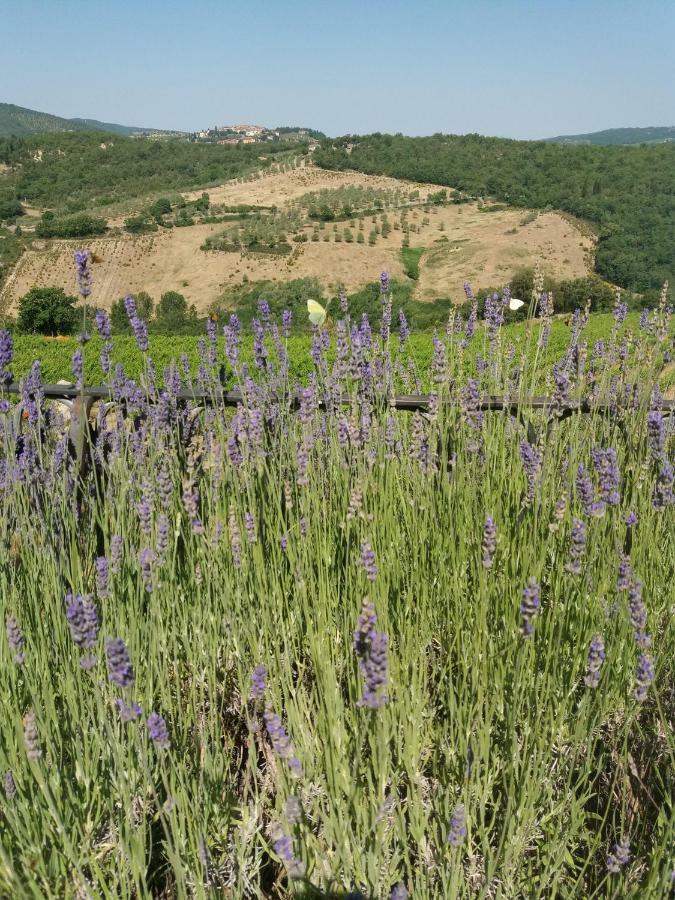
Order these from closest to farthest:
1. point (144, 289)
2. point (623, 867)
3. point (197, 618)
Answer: point (623, 867)
point (197, 618)
point (144, 289)

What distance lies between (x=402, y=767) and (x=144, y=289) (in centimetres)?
7209

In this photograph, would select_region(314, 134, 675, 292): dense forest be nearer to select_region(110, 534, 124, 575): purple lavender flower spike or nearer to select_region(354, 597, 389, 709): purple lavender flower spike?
select_region(110, 534, 124, 575): purple lavender flower spike

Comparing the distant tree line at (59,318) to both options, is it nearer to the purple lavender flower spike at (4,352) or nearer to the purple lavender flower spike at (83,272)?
the purple lavender flower spike at (4,352)

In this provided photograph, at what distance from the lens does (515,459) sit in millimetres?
2561

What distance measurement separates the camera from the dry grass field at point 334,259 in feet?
A: 207

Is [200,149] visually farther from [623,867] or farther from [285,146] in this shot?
[623,867]

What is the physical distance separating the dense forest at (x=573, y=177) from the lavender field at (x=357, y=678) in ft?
165

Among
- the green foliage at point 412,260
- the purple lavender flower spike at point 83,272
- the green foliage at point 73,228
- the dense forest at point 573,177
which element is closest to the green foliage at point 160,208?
the green foliage at point 73,228

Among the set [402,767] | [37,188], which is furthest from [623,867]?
[37,188]

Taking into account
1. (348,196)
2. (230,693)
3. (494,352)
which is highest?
(348,196)

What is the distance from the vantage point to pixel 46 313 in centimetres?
4606

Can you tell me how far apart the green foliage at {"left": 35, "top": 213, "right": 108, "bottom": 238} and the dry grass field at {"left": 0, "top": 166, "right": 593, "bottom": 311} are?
95.0 inches

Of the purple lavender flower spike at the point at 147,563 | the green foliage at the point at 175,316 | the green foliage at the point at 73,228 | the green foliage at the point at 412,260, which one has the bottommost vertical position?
the green foliage at the point at 175,316

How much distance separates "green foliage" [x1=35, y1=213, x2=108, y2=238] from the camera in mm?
77081
